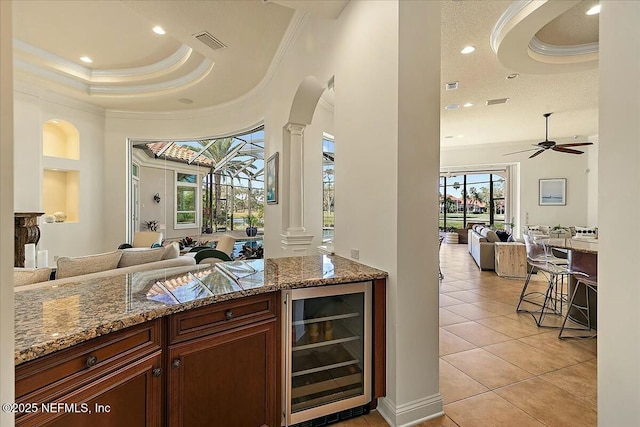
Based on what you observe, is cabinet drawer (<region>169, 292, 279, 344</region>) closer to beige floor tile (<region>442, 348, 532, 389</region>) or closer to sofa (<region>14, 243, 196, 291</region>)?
sofa (<region>14, 243, 196, 291</region>)

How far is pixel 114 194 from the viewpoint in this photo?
21.8 feet

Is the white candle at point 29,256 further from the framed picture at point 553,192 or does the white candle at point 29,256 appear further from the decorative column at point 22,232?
the framed picture at point 553,192

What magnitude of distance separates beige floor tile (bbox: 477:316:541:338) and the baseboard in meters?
1.70

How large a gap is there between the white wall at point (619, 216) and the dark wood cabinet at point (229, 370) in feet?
4.46

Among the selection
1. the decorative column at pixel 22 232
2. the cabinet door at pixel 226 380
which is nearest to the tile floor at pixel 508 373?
the cabinet door at pixel 226 380

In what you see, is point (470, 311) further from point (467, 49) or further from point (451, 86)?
point (451, 86)

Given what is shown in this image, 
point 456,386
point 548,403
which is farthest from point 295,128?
point 548,403

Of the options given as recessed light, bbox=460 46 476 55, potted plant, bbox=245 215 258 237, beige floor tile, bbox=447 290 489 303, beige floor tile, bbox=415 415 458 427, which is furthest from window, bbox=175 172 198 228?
beige floor tile, bbox=415 415 458 427

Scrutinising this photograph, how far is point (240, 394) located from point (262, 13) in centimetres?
356

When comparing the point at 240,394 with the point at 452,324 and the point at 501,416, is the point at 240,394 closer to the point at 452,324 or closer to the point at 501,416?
the point at 501,416

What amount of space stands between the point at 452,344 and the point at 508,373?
57 centimetres

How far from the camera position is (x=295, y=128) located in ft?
13.3

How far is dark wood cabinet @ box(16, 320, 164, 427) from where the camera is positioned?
959mm

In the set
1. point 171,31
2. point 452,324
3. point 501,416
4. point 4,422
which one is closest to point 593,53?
point 452,324
